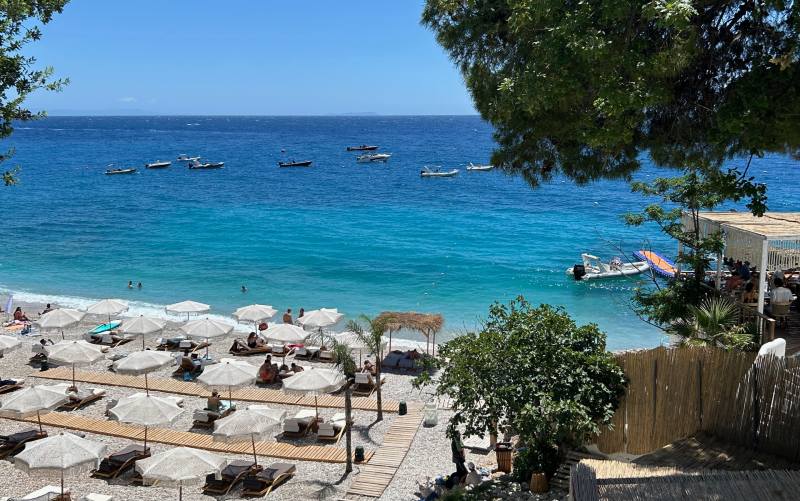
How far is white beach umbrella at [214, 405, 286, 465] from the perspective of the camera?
13.6 metres

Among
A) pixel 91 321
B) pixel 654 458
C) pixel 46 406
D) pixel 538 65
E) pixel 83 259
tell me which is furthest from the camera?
pixel 83 259

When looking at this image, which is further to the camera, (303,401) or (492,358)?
(303,401)

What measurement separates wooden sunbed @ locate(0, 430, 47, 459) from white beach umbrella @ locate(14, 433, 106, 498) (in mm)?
2753

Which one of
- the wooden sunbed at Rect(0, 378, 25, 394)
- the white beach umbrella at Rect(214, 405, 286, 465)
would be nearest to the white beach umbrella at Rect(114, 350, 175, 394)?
the wooden sunbed at Rect(0, 378, 25, 394)

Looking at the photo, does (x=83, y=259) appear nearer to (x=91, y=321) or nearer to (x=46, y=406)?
(x=91, y=321)

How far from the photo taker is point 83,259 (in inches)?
1635

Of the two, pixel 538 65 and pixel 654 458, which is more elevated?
pixel 538 65

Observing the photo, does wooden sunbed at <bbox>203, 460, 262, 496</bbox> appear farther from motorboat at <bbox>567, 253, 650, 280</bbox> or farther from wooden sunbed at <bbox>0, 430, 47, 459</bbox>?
motorboat at <bbox>567, 253, 650, 280</bbox>

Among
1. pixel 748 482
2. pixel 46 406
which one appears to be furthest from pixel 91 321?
pixel 748 482

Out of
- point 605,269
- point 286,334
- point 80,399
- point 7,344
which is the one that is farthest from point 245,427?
point 605,269

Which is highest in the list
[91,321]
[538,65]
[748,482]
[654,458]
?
[538,65]

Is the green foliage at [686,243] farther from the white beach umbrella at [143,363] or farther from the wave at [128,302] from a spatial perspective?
the wave at [128,302]

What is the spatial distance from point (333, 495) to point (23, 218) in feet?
172

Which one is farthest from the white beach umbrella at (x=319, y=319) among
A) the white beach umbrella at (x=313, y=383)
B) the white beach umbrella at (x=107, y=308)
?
the white beach umbrella at (x=107, y=308)
